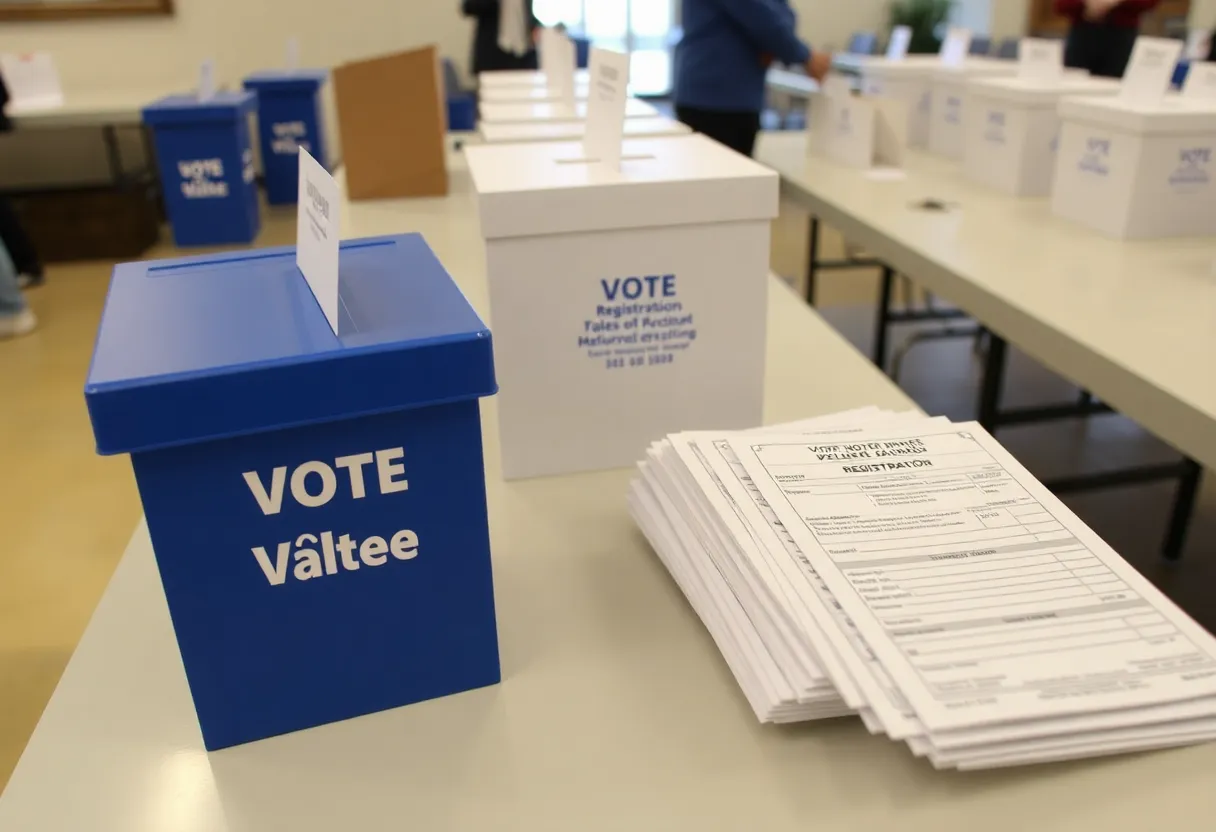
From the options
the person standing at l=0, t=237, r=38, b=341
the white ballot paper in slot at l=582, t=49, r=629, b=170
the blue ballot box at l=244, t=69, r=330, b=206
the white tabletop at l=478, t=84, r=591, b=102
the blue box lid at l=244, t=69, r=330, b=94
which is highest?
the white ballot paper in slot at l=582, t=49, r=629, b=170

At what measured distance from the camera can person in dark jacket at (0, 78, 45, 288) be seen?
4043 mm

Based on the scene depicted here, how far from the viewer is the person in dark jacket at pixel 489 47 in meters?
4.27

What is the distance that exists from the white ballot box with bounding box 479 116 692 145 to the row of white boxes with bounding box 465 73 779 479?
25cm

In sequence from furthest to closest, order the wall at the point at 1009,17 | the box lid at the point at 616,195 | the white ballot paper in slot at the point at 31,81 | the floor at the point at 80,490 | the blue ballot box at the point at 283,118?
the wall at the point at 1009,17
the blue ballot box at the point at 283,118
the white ballot paper in slot at the point at 31,81
the floor at the point at 80,490
the box lid at the point at 616,195

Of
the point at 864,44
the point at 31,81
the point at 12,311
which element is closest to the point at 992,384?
the point at 12,311

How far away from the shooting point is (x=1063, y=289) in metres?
1.46

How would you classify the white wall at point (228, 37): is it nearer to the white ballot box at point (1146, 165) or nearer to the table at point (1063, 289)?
the table at point (1063, 289)

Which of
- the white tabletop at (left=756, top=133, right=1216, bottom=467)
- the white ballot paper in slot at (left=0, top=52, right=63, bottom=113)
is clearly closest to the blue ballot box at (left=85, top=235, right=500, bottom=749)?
the white tabletop at (left=756, top=133, right=1216, bottom=467)

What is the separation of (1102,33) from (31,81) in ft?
15.3

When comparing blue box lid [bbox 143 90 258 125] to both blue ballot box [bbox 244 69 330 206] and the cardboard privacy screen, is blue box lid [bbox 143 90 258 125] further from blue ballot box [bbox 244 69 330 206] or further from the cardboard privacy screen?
the cardboard privacy screen

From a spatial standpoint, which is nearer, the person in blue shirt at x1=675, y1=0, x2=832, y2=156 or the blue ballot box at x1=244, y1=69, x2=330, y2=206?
the person in blue shirt at x1=675, y1=0, x2=832, y2=156

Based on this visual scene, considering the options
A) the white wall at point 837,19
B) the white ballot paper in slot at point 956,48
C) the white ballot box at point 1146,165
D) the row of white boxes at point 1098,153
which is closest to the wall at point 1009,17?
the white wall at point 837,19

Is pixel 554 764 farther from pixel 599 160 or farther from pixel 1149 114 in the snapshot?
pixel 1149 114

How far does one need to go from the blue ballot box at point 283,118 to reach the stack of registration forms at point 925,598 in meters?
4.06
